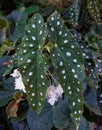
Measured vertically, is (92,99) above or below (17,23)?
below

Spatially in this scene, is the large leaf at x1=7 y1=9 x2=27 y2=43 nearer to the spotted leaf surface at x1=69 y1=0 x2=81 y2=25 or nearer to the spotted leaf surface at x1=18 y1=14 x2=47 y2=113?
the spotted leaf surface at x1=69 y1=0 x2=81 y2=25

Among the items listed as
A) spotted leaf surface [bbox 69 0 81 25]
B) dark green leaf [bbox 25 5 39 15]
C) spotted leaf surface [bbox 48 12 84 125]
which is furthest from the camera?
dark green leaf [bbox 25 5 39 15]

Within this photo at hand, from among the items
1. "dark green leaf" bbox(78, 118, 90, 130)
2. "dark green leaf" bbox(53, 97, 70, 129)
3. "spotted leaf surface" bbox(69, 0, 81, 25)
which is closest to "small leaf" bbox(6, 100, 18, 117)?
"dark green leaf" bbox(53, 97, 70, 129)

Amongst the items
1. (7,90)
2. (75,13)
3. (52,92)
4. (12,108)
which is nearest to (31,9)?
(75,13)

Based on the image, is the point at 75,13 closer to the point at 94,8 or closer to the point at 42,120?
the point at 94,8

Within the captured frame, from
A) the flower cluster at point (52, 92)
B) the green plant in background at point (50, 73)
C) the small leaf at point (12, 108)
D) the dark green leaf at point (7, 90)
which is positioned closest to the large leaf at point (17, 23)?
the green plant in background at point (50, 73)

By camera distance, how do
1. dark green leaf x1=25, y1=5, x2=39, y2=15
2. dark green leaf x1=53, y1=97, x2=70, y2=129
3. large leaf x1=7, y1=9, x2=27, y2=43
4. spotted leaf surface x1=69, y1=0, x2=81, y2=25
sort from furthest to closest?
dark green leaf x1=25, y1=5, x2=39, y2=15 < spotted leaf surface x1=69, y1=0, x2=81, y2=25 < large leaf x1=7, y1=9, x2=27, y2=43 < dark green leaf x1=53, y1=97, x2=70, y2=129
